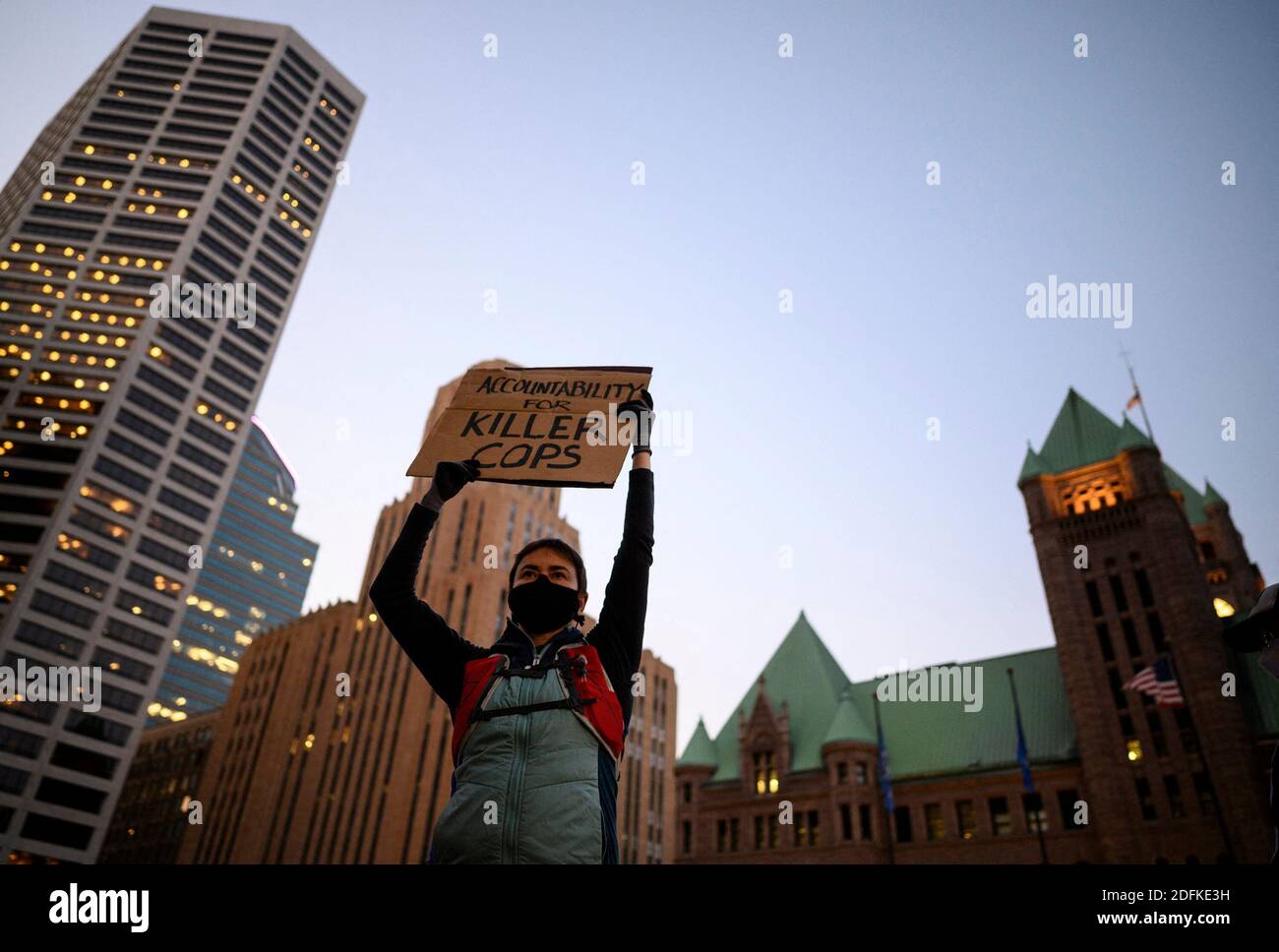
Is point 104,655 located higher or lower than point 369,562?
lower

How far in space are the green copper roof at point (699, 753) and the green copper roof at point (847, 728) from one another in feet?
36.0

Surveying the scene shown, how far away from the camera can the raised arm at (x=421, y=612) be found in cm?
449

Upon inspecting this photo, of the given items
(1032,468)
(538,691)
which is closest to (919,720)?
(1032,468)

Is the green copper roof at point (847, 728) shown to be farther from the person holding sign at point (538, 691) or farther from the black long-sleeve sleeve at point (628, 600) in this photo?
the person holding sign at point (538, 691)

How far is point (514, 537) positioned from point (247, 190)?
6302 centimetres

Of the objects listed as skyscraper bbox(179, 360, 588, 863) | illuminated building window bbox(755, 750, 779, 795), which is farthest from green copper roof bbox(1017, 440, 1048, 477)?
skyscraper bbox(179, 360, 588, 863)

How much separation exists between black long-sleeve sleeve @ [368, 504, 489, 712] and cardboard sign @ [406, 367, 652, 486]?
2.14 feet

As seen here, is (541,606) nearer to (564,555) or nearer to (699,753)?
(564,555)

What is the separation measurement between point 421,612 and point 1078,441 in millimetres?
73437

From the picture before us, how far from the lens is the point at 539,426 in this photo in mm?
5656

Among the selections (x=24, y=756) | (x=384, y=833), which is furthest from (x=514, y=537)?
(x=24, y=756)

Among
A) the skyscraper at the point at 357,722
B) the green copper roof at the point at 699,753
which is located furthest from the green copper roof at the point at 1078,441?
the skyscraper at the point at 357,722
